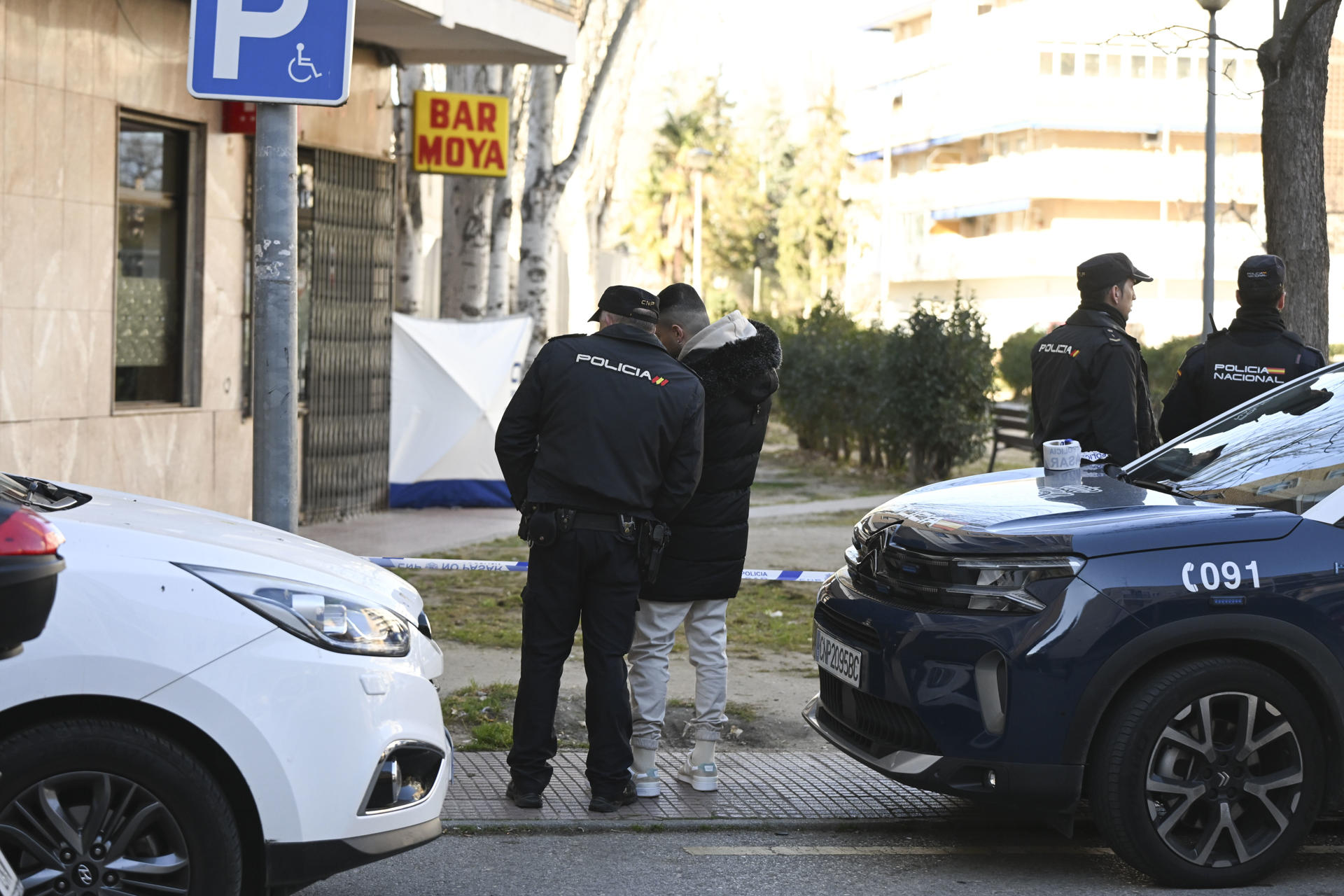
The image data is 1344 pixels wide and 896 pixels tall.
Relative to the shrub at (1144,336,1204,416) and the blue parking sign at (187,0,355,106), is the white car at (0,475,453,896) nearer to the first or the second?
the blue parking sign at (187,0,355,106)

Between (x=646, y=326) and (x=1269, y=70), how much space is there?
19.2 feet

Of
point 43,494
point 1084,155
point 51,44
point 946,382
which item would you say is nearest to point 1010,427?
point 946,382

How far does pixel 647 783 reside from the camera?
19.4 feet

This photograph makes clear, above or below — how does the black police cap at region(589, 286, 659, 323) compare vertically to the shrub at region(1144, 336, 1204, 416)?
below

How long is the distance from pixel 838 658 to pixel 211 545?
89.6 inches

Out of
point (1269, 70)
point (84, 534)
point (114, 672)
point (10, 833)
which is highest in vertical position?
point (1269, 70)

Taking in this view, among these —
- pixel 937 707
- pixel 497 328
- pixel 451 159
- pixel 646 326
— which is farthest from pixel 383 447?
pixel 937 707

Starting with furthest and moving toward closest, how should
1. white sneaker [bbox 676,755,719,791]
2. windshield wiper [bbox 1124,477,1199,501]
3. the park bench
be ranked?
1. the park bench
2. white sneaker [bbox 676,755,719,791]
3. windshield wiper [bbox 1124,477,1199,501]

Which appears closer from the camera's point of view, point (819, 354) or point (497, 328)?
point (497, 328)

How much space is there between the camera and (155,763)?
12.3ft

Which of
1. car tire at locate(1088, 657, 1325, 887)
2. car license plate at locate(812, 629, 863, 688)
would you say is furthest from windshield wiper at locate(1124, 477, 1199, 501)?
car license plate at locate(812, 629, 863, 688)

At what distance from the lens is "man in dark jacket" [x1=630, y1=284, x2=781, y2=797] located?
588 cm

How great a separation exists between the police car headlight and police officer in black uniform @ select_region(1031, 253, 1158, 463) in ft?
6.54

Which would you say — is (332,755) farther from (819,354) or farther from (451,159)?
(819,354)
